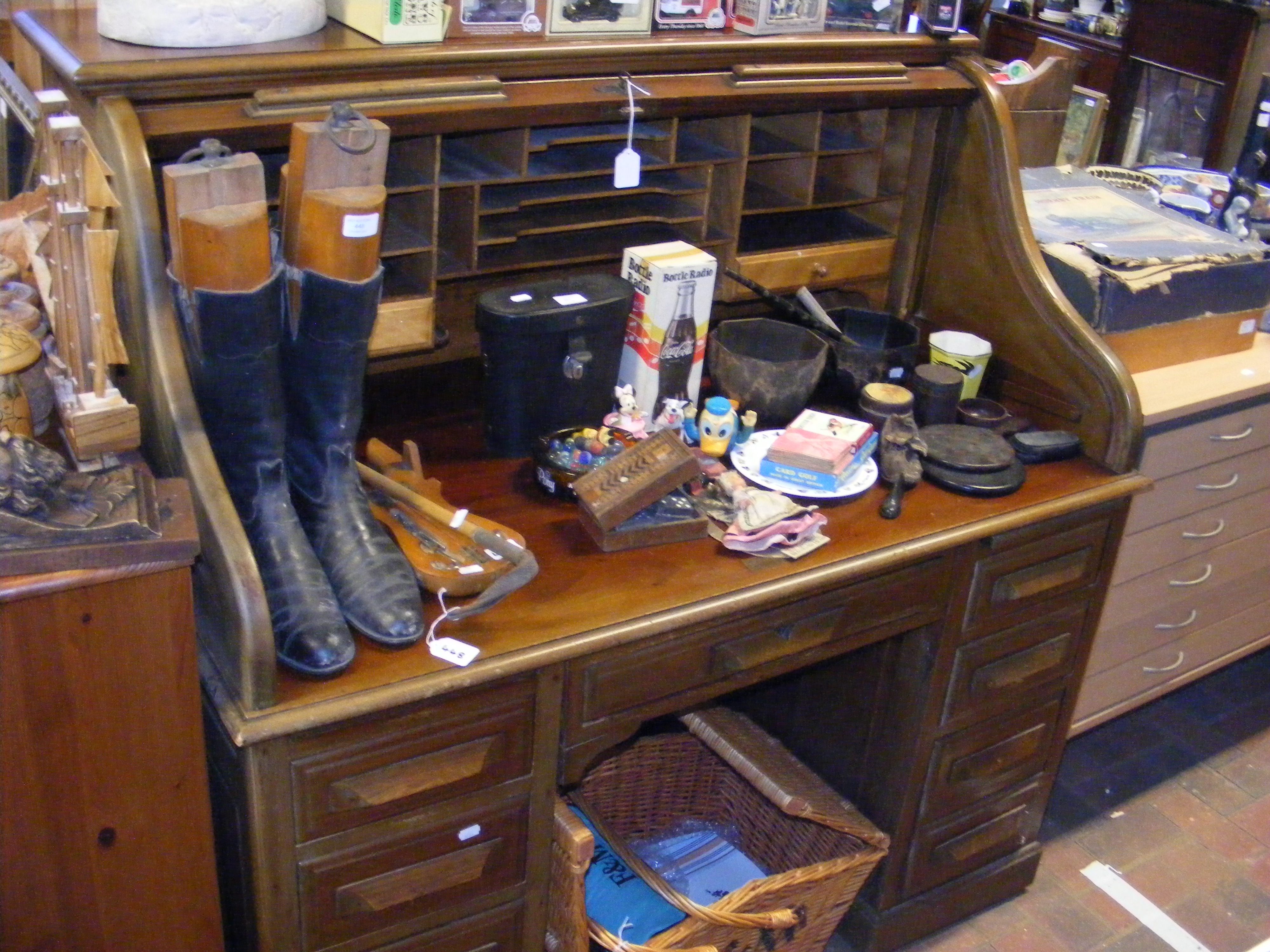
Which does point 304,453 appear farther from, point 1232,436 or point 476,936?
point 1232,436

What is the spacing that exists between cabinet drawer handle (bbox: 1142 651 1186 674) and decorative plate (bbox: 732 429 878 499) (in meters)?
0.94

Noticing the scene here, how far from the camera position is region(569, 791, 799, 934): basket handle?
1.70 m

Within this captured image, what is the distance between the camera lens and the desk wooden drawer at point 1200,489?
210 centimetres

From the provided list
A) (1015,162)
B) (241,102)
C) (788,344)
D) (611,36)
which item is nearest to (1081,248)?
(1015,162)

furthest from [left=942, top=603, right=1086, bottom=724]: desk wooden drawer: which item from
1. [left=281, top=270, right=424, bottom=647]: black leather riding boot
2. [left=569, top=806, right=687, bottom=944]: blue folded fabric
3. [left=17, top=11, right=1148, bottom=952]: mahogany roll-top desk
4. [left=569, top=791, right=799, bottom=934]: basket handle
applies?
[left=281, top=270, right=424, bottom=647]: black leather riding boot

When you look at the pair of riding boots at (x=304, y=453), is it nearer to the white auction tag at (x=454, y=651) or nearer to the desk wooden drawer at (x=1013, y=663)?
the white auction tag at (x=454, y=651)

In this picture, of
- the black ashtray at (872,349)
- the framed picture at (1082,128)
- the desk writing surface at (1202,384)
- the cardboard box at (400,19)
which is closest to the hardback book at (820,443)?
the black ashtray at (872,349)

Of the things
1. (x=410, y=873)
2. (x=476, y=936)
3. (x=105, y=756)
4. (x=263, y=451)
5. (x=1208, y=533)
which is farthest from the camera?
(x=1208, y=533)

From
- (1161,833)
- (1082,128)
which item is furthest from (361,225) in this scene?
(1082,128)

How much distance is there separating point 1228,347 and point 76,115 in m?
1.84

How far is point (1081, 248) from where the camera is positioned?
2.05m

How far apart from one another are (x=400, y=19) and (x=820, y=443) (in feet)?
2.44

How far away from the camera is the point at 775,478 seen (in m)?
1.69

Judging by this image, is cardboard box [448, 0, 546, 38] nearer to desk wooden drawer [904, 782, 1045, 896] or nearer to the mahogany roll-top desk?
the mahogany roll-top desk
